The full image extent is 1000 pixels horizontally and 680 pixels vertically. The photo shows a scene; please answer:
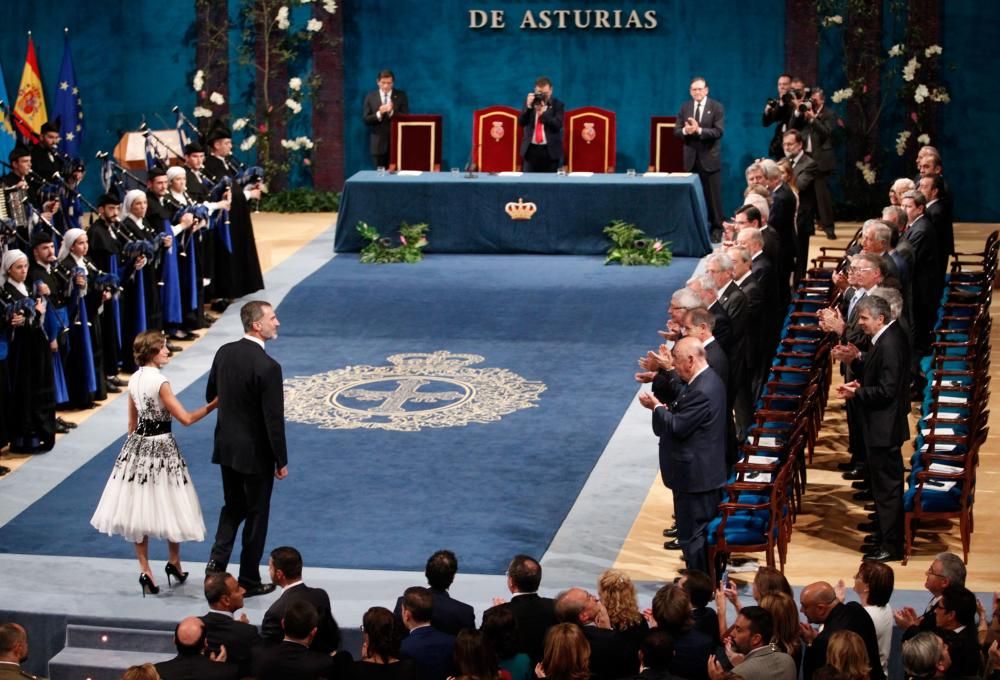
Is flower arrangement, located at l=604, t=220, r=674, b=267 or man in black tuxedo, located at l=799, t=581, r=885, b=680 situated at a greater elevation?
flower arrangement, located at l=604, t=220, r=674, b=267

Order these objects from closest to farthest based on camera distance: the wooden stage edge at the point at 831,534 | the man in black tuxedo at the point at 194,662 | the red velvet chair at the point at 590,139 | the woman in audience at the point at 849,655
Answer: the woman in audience at the point at 849,655, the man in black tuxedo at the point at 194,662, the wooden stage edge at the point at 831,534, the red velvet chair at the point at 590,139

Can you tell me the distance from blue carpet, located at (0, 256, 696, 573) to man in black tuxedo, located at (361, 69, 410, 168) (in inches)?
99.3

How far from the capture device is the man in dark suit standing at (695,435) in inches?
339

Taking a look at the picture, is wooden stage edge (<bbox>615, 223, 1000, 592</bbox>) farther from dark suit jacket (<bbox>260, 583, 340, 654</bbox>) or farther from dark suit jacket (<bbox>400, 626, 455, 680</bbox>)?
dark suit jacket (<bbox>400, 626, 455, 680</bbox>)

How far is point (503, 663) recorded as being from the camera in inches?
269

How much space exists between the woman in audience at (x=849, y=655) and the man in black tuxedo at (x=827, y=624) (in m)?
0.20

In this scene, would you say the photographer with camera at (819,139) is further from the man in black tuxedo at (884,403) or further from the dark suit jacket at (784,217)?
the man in black tuxedo at (884,403)

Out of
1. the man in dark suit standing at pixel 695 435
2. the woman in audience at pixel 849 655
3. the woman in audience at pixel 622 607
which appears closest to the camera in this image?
the woman in audience at pixel 849 655

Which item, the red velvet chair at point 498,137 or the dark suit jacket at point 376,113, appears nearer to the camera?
the red velvet chair at point 498,137

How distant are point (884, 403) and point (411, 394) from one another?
4.70 meters

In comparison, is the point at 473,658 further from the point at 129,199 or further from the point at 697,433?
the point at 129,199

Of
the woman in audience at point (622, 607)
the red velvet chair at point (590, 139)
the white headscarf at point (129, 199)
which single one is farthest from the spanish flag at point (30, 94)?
the woman in audience at point (622, 607)

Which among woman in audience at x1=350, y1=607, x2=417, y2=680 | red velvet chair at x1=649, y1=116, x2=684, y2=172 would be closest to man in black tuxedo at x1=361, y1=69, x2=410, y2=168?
red velvet chair at x1=649, y1=116, x2=684, y2=172

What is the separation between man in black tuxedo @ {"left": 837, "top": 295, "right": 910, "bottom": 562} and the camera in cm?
920
